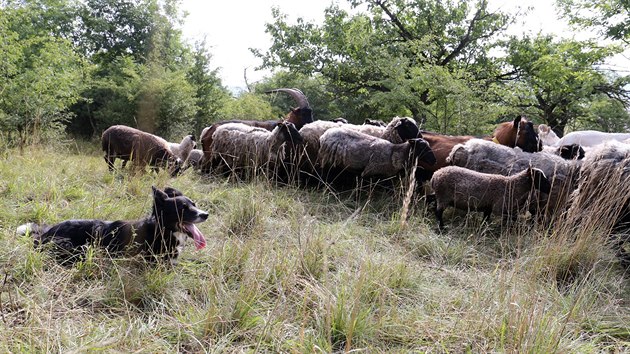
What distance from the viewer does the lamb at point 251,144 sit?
6.43m

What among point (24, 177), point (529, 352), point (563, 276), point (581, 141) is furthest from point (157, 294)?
point (581, 141)

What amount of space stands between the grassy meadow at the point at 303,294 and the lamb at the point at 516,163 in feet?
3.12

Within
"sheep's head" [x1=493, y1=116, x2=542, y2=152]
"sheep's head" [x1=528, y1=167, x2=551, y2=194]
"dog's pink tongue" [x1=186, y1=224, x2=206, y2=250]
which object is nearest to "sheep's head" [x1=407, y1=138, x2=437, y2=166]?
"sheep's head" [x1=493, y1=116, x2=542, y2=152]

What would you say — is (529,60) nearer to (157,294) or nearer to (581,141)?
(581,141)

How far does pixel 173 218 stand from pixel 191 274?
1.78 ft

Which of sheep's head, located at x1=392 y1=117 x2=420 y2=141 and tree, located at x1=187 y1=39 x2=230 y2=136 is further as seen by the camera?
tree, located at x1=187 y1=39 x2=230 y2=136

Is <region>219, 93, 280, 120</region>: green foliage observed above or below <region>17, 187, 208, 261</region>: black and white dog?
above

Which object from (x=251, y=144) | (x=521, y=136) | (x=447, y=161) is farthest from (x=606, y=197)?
(x=251, y=144)

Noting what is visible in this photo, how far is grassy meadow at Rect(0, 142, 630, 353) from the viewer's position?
2371 millimetres

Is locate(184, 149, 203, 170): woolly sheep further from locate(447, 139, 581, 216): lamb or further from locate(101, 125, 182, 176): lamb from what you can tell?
locate(447, 139, 581, 216): lamb

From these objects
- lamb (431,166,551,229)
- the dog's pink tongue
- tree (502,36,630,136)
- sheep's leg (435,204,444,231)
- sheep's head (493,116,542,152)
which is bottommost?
sheep's leg (435,204,444,231)

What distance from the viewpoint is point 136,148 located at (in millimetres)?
6910

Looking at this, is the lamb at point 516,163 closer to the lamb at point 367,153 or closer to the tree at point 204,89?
the lamb at point 367,153

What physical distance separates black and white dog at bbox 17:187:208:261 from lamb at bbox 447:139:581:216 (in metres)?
3.84
